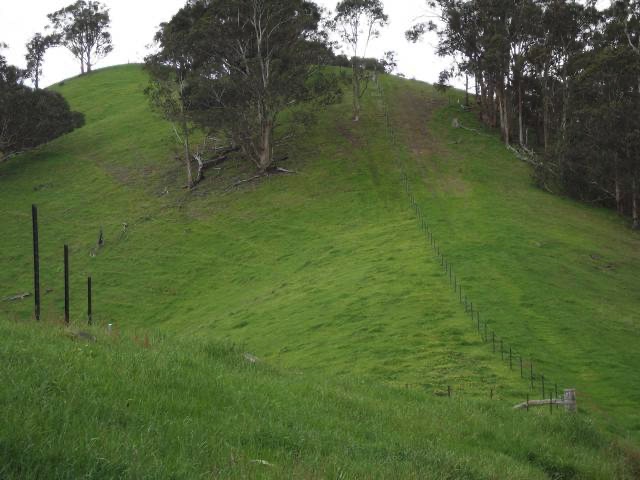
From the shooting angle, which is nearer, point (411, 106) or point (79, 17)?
point (411, 106)

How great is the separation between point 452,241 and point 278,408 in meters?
33.3

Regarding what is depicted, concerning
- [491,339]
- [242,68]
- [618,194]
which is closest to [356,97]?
[242,68]

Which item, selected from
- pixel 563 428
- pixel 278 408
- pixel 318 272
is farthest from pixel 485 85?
pixel 278 408

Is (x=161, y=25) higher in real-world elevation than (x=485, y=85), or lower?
higher

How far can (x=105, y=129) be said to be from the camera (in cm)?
8906

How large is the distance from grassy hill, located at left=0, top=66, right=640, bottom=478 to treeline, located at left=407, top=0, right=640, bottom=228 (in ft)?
A: 12.6

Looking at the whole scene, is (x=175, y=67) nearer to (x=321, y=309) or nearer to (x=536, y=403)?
(x=321, y=309)

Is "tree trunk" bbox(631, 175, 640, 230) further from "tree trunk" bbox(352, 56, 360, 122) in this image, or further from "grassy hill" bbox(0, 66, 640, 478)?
"tree trunk" bbox(352, 56, 360, 122)

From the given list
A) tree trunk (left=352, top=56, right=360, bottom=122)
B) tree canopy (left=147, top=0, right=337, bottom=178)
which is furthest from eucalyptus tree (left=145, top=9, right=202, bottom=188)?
tree trunk (left=352, top=56, right=360, bottom=122)

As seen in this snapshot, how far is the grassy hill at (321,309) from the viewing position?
9.73 metres

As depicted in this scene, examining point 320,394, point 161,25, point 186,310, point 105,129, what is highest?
point 161,25

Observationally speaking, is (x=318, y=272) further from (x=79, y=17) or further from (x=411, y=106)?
(x=79, y=17)

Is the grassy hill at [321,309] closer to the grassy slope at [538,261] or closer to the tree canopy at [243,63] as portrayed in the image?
the grassy slope at [538,261]

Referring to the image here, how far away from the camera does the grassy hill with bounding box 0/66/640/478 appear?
383 inches
